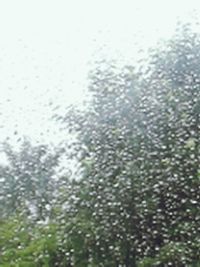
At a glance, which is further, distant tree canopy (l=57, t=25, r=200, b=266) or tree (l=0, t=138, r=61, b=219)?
tree (l=0, t=138, r=61, b=219)

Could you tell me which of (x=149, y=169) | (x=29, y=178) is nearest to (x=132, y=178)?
(x=149, y=169)

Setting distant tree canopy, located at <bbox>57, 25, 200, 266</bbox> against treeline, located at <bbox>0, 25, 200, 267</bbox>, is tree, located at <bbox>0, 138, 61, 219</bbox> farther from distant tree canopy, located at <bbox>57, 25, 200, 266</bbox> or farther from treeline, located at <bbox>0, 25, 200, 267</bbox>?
distant tree canopy, located at <bbox>57, 25, 200, 266</bbox>

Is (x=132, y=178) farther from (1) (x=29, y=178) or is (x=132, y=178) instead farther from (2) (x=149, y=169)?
(1) (x=29, y=178)

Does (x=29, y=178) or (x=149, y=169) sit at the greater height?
(x=29, y=178)

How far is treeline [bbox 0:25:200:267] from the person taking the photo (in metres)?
3.41

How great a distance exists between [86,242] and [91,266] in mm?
118

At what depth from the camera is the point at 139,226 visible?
3451mm

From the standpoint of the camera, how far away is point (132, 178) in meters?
3.45

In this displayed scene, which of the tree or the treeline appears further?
the tree

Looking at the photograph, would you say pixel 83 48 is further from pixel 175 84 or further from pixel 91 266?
pixel 91 266

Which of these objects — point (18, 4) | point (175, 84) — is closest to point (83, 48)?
point (175, 84)

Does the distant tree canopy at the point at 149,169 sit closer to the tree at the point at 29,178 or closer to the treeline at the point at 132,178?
the treeline at the point at 132,178

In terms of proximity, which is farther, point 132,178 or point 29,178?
point 29,178

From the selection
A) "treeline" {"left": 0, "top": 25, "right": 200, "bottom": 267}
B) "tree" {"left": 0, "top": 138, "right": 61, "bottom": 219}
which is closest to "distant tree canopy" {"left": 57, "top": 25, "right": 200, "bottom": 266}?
"treeline" {"left": 0, "top": 25, "right": 200, "bottom": 267}
